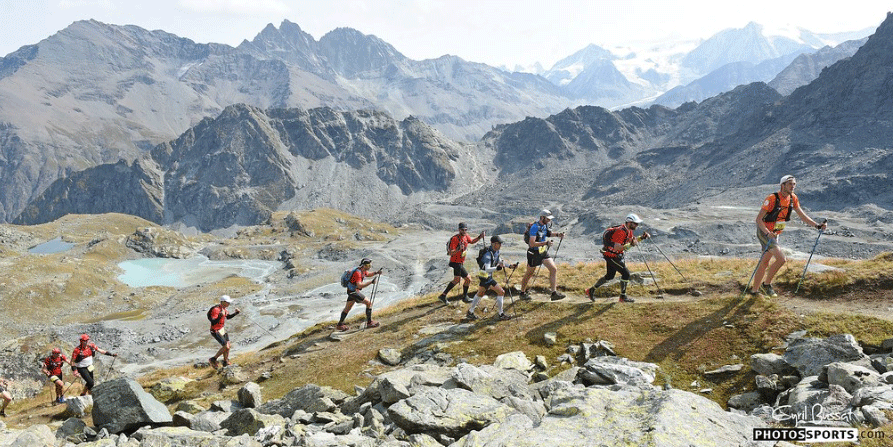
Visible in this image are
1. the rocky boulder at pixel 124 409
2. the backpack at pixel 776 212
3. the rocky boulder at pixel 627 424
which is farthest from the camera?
the backpack at pixel 776 212

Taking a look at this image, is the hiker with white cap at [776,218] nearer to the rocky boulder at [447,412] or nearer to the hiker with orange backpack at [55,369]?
the rocky boulder at [447,412]

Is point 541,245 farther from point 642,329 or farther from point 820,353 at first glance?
point 820,353

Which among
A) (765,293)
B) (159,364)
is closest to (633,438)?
(765,293)

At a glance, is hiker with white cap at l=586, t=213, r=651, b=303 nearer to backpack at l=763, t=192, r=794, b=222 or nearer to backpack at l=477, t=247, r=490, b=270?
backpack at l=763, t=192, r=794, b=222

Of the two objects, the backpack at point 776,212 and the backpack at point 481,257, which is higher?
the backpack at point 776,212

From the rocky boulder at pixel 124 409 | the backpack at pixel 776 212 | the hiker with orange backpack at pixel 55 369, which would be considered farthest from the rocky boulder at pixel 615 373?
the hiker with orange backpack at pixel 55 369

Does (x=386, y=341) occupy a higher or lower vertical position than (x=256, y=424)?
lower

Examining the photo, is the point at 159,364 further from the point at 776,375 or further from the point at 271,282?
the point at 776,375

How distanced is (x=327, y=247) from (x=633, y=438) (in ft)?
508

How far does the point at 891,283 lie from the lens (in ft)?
48.9

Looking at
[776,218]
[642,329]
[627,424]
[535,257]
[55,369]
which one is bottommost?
[55,369]

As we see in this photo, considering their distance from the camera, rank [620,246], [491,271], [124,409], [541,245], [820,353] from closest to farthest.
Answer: [820,353] < [124,409] < [620,246] < [491,271] < [541,245]
